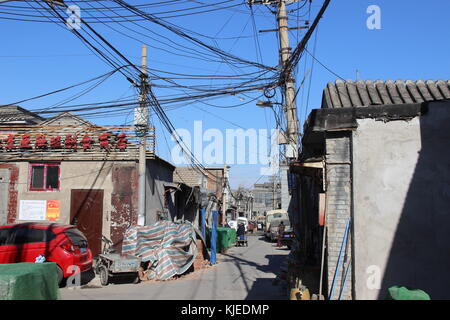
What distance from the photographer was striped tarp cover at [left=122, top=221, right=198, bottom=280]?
45.8 feet

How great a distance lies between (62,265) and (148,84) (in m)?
6.91

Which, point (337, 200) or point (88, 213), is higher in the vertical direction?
point (337, 200)

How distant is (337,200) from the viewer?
8.09 m

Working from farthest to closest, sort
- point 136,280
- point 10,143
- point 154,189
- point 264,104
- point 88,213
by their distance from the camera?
point 154,189 → point 10,143 → point 88,213 → point 264,104 → point 136,280

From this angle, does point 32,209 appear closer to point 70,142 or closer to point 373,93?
point 70,142

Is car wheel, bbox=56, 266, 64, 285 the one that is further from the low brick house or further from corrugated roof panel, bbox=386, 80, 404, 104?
corrugated roof panel, bbox=386, 80, 404, 104

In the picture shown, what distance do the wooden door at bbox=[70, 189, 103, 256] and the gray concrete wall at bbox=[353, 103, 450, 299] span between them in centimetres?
1269

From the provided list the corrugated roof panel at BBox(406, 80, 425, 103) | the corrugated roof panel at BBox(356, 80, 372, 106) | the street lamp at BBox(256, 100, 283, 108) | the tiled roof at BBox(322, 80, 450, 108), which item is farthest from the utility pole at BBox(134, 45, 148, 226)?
the corrugated roof panel at BBox(406, 80, 425, 103)

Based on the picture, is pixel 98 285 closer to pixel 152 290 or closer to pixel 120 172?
pixel 152 290

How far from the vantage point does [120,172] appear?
18.3 metres

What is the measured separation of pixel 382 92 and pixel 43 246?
375 inches

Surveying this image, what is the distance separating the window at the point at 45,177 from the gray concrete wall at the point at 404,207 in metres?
14.3

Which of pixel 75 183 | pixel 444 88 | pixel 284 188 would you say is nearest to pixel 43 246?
pixel 75 183

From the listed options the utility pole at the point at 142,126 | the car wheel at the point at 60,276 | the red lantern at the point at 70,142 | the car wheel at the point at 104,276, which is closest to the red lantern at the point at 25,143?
the red lantern at the point at 70,142
